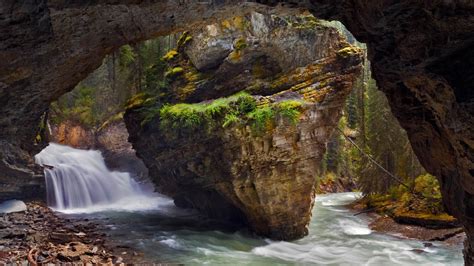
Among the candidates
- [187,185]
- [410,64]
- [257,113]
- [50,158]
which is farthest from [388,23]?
[50,158]

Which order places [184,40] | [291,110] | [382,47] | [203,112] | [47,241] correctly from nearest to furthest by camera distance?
1. [382,47]
2. [47,241]
3. [291,110]
4. [203,112]
5. [184,40]

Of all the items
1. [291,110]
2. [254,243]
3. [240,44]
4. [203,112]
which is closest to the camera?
[291,110]

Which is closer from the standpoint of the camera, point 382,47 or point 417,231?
point 382,47

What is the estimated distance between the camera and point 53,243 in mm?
10648

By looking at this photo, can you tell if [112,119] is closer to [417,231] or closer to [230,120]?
[230,120]

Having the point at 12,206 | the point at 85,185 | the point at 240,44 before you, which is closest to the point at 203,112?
the point at 240,44

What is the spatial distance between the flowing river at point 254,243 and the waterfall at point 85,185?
99 centimetres

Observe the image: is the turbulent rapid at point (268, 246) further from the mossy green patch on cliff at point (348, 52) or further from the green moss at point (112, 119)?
the green moss at point (112, 119)

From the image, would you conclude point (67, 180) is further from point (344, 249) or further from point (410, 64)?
point (410, 64)

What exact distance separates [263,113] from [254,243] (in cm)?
468

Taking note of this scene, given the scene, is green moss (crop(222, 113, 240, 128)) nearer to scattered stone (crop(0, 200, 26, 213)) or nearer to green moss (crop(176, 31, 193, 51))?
green moss (crop(176, 31, 193, 51))

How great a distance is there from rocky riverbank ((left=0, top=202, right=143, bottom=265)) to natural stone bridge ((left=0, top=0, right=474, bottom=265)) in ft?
14.3

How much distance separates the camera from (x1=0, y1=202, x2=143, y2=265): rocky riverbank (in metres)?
9.20

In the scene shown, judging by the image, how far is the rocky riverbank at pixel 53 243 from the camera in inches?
362
